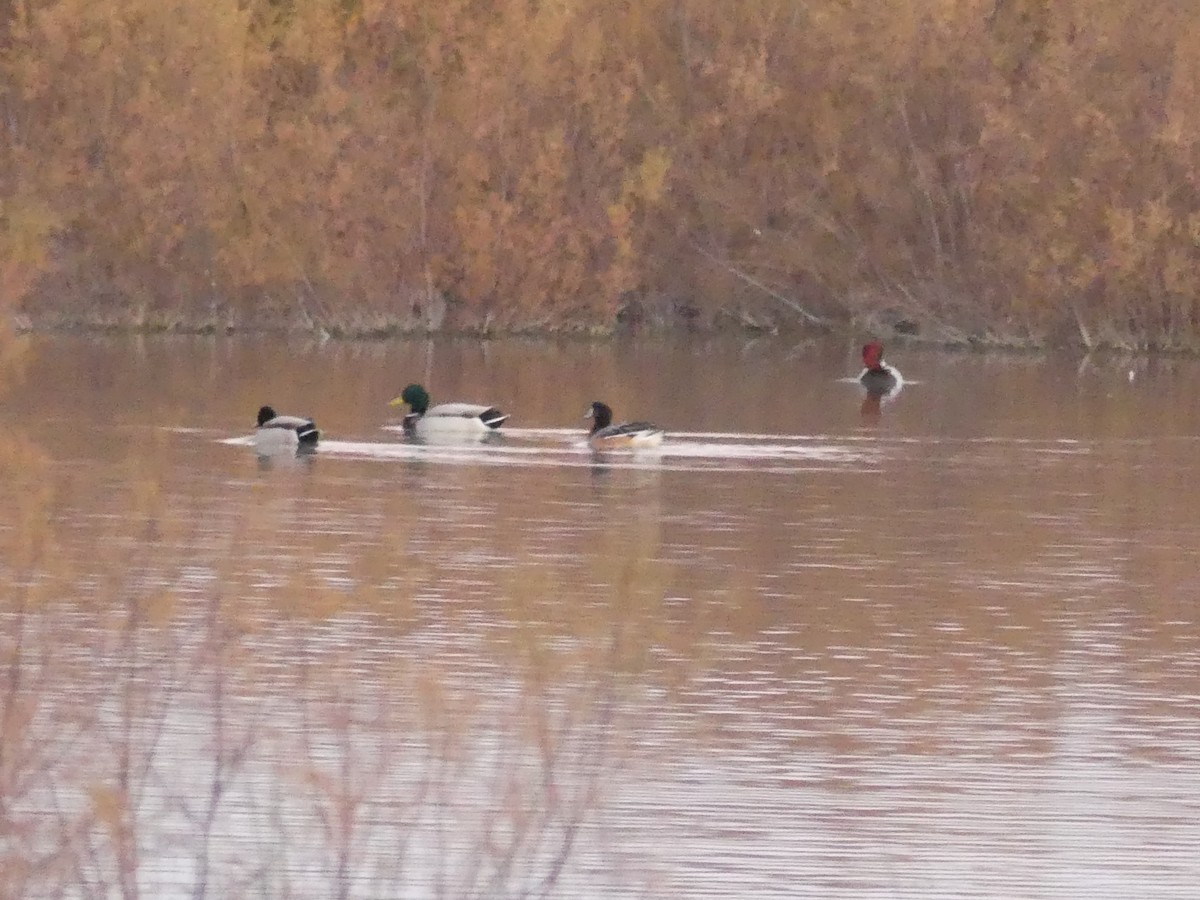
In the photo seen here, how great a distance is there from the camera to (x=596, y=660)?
33.8 ft

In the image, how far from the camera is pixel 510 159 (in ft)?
167

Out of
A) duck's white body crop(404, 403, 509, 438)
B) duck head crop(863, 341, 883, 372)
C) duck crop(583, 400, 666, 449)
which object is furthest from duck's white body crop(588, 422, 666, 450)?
duck head crop(863, 341, 883, 372)

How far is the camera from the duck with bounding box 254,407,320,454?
960 inches

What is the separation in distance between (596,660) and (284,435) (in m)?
14.4

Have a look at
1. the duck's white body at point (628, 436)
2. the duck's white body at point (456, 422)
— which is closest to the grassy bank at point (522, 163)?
the duck's white body at point (456, 422)

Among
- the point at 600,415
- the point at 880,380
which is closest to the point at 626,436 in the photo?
the point at 600,415

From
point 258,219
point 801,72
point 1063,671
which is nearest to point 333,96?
point 258,219

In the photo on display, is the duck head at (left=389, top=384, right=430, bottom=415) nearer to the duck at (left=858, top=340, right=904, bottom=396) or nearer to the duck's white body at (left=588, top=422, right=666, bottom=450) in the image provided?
the duck's white body at (left=588, top=422, right=666, bottom=450)

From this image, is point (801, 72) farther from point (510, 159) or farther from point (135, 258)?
point (135, 258)

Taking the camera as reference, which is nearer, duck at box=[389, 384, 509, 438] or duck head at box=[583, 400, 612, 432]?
duck at box=[389, 384, 509, 438]

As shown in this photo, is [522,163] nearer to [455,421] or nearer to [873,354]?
[873,354]

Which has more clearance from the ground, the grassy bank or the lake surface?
the grassy bank

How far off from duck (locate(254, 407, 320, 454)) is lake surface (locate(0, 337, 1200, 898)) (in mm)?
301

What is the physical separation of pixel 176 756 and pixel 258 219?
131ft
